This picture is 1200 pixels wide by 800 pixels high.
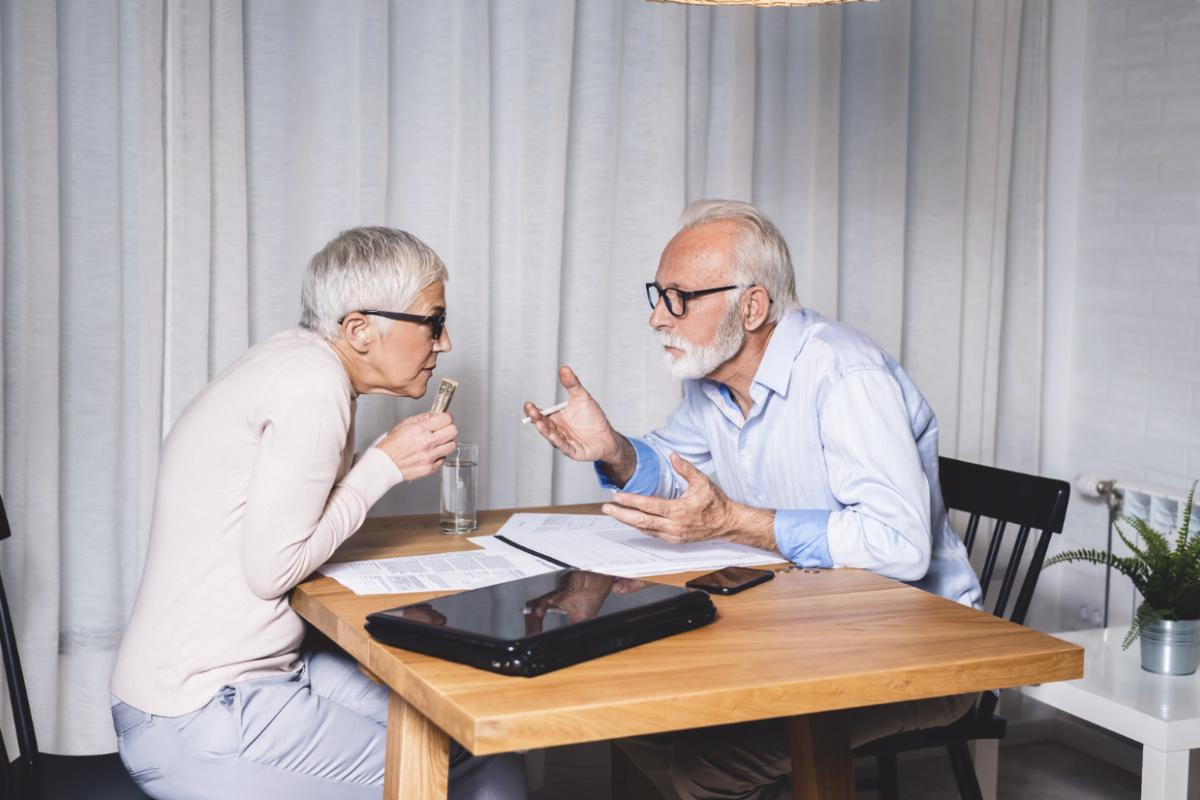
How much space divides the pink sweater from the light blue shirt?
69 centimetres

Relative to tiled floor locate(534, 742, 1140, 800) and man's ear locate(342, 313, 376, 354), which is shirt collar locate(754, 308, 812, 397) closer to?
man's ear locate(342, 313, 376, 354)

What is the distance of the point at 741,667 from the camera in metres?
1.35

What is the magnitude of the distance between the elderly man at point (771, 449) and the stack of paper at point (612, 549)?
0.13 feet

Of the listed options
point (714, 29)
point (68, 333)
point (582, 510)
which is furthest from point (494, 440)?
point (714, 29)

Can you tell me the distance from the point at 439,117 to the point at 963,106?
53.5 inches

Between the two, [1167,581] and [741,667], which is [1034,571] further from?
[741,667]

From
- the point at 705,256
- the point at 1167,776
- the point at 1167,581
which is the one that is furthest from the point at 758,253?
the point at 1167,776

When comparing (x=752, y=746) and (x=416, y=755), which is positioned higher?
(x=416, y=755)

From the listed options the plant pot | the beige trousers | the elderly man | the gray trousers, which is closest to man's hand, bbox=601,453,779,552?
the elderly man

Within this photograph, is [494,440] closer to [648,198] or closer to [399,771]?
[648,198]

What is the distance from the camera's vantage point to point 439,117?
262 centimetres

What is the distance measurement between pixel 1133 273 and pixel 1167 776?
4.90ft

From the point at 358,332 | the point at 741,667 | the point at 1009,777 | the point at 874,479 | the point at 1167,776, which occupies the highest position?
the point at 358,332

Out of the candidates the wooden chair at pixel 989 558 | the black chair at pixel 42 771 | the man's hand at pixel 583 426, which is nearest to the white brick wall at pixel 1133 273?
the wooden chair at pixel 989 558
